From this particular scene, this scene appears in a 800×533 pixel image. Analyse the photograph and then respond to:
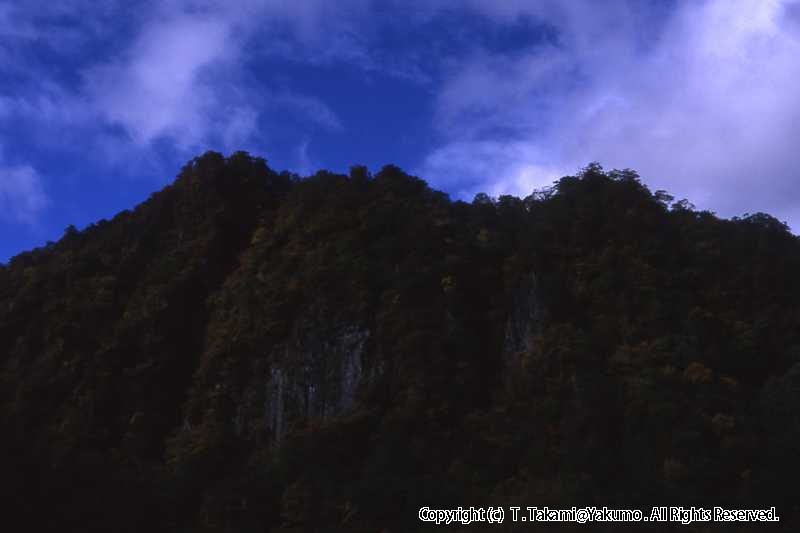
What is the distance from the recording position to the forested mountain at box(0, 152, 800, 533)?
78.1ft

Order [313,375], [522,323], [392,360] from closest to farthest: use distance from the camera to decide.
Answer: [392,360] < [313,375] < [522,323]

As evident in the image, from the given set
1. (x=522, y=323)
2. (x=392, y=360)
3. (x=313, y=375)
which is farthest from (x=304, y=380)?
(x=522, y=323)

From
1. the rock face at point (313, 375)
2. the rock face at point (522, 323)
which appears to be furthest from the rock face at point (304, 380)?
the rock face at point (522, 323)

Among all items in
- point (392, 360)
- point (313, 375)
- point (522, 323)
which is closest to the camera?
point (392, 360)

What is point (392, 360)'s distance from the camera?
29.6m

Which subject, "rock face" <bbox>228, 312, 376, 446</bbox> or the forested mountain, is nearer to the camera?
the forested mountain

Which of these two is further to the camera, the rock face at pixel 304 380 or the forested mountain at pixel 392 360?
the rock face at pixel 304 380

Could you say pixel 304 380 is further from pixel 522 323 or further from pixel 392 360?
pixel 522 323

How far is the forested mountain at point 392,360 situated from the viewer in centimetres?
2381

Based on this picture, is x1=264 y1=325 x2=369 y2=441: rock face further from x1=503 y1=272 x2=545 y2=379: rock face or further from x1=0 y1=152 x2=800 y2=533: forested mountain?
x1=503 y1=272 x2=545 y2=379: rock face

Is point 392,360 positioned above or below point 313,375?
above

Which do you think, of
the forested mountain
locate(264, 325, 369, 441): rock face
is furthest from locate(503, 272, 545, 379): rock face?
locate(264, 325, 369, 441): rock face

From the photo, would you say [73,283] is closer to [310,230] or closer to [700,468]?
[310,230]

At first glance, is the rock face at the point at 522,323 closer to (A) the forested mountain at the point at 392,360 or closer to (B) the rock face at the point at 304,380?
(A) the forested mountain at the point at 392,360
